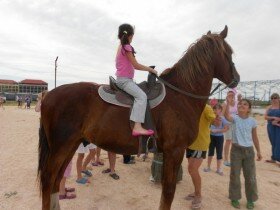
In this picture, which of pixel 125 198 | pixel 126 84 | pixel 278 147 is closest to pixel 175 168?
pixel 126 84

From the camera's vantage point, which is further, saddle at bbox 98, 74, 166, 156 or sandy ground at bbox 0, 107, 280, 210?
sandy ground at bbox 0, 107, 280, 210

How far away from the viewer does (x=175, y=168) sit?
3.53m

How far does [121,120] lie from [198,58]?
1.38 m

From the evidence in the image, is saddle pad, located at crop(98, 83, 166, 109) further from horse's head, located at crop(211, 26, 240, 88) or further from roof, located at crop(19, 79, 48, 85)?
roof, located at crop(19, 79, 48, 85)

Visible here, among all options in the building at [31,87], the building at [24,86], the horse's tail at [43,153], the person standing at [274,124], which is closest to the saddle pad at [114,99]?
the horse's tail at [43,153]

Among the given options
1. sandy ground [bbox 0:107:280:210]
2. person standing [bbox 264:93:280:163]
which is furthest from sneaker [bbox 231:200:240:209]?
person standing [bbox 264:93:280:163]

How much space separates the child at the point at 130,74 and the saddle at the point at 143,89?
66 millimetres

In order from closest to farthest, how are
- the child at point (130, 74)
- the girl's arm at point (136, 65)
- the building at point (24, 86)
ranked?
the child at point (130, 74), the girl's arm at point (136, 65), the building at point (24, 86)

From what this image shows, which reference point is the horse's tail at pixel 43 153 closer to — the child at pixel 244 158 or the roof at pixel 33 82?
the child at pixel 244 158

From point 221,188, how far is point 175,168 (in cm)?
249

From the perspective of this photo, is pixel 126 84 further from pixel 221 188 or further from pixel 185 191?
pixel 221 188

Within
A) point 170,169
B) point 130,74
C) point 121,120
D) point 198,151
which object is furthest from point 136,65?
point 198,151

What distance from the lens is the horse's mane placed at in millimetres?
3775

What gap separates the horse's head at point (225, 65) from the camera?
3.86 metres
